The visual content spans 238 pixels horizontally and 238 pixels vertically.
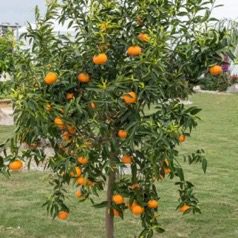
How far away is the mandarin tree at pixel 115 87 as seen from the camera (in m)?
2.57

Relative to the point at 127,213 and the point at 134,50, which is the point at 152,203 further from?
the point at 127,213

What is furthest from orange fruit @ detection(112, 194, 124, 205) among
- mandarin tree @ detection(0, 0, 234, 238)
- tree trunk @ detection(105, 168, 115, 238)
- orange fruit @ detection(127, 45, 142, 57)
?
orange fruit @ detection(127, 45, 142, 57)

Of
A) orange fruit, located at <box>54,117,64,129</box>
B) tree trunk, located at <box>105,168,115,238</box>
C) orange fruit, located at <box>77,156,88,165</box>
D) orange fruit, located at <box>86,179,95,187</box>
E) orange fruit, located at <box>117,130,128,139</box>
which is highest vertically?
orange fruit, located at <box>54,117,64,129</box>

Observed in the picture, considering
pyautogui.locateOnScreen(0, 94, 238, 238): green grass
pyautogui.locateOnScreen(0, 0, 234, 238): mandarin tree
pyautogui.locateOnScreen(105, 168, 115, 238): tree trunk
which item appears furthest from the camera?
pyautogui.locateOnScreen(0, 94, 238, 238): green grass

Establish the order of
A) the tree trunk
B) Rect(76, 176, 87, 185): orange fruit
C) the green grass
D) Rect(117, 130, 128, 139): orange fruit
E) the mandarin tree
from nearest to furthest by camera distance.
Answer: the mandarin tree → Rect(117, 130, 128, 139): orange fruit → Rect(76, 176, 87, 185): orange fruit → the tree trunk → the green grass

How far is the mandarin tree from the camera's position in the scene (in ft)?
8.42

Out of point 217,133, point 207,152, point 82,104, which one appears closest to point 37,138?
point 82,104

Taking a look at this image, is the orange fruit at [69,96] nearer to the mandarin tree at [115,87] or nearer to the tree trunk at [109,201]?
the mandarin tree at [115,87]

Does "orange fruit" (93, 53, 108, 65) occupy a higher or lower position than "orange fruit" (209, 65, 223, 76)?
higher

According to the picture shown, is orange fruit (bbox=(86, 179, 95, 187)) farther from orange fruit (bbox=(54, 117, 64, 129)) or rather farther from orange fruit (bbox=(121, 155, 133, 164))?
orange fruit (bbox=(54, 117, 64, 129))

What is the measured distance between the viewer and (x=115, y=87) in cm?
254

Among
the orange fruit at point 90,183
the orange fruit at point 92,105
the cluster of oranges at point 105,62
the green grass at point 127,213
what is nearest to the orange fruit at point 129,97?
the cluster of oranges at point 105,62

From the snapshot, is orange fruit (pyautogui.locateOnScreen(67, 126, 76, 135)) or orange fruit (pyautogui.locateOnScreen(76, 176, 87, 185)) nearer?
orange fruit (pyautogui.locateOnScreen(67, 126, 76, 135))

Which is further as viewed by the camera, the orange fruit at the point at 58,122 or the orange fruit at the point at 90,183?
the orange fruit at the point at 90,183
